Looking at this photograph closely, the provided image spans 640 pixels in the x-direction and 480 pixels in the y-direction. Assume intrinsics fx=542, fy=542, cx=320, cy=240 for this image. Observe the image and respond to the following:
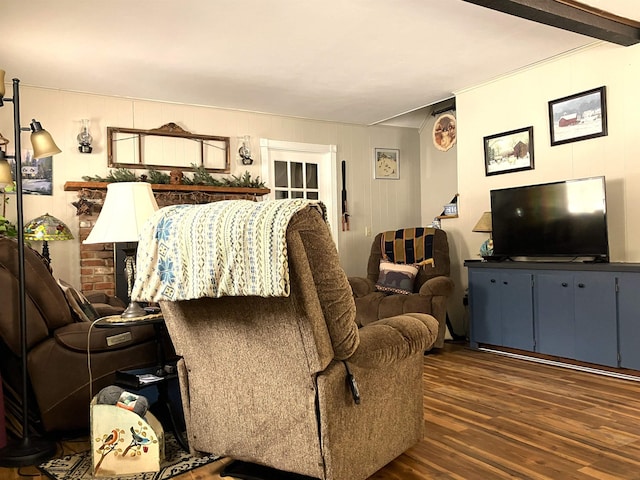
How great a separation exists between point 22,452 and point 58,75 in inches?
123

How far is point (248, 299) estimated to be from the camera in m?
1.98

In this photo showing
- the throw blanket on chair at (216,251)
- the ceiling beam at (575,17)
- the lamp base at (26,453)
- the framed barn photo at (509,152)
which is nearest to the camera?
the throw blanket on chair at (216,251)

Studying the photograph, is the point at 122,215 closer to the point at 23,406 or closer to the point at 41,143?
the point at 41,143

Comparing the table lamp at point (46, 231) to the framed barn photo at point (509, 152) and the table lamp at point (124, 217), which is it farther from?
the framed barn photo at point (509, 152)

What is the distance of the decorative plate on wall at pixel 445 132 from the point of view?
18.7ft

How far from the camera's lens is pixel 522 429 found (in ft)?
8.90

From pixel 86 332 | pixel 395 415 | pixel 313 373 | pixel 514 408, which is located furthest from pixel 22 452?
pixel 514 408

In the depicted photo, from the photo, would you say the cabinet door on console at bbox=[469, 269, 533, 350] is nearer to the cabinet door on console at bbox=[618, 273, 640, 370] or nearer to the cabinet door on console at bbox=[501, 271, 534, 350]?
the cabinet door on console at bbox=[501, 271, 534, 350]

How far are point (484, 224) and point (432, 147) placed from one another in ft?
6.59

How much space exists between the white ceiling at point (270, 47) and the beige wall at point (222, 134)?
0.17 meters

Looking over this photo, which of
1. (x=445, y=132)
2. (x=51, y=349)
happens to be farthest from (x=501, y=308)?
(x=51, y=349)

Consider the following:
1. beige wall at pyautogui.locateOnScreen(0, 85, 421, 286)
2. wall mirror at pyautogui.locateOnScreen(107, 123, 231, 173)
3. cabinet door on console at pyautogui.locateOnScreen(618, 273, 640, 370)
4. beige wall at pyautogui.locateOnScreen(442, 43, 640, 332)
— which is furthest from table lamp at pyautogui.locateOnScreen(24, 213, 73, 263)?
cabinet door on console at pyautogui.locateOnScreen(618, 273, 640, 370)

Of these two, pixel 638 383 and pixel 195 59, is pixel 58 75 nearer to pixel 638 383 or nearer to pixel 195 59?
pixel 195 59

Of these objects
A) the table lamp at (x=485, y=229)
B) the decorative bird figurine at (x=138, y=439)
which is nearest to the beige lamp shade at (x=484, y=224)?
the table lamp at (x=485, y=229)
